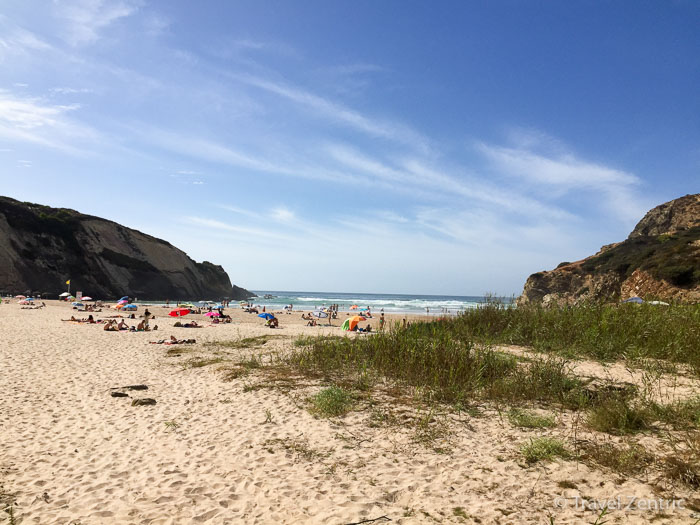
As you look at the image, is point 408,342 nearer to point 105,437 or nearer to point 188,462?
point 188,462

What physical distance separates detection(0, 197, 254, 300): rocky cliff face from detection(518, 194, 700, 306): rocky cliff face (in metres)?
58.2

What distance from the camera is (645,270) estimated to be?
93.2 ft

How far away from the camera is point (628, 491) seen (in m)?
3.86

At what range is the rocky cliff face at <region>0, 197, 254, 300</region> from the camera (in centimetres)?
4981

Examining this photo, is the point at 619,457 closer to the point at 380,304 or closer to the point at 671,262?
the point at 671,262

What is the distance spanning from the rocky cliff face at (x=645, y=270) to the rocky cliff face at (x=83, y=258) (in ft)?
191

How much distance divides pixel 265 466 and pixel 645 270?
3301 cm

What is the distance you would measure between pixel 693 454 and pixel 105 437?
8.03 metres

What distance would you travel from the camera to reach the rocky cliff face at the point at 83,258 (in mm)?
49812

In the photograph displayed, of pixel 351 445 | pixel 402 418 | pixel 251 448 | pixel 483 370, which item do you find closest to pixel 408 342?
pixel 483 370

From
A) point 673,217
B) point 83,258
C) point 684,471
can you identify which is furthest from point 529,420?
point 83,258

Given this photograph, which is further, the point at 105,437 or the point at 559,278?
the point at 559,278

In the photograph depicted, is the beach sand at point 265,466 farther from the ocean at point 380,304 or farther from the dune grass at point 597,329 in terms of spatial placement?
the ocean at point 380,304

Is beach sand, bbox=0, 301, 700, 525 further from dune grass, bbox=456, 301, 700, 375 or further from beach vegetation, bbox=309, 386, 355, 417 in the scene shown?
dune grass, bbox=456, 301, 700, 375
